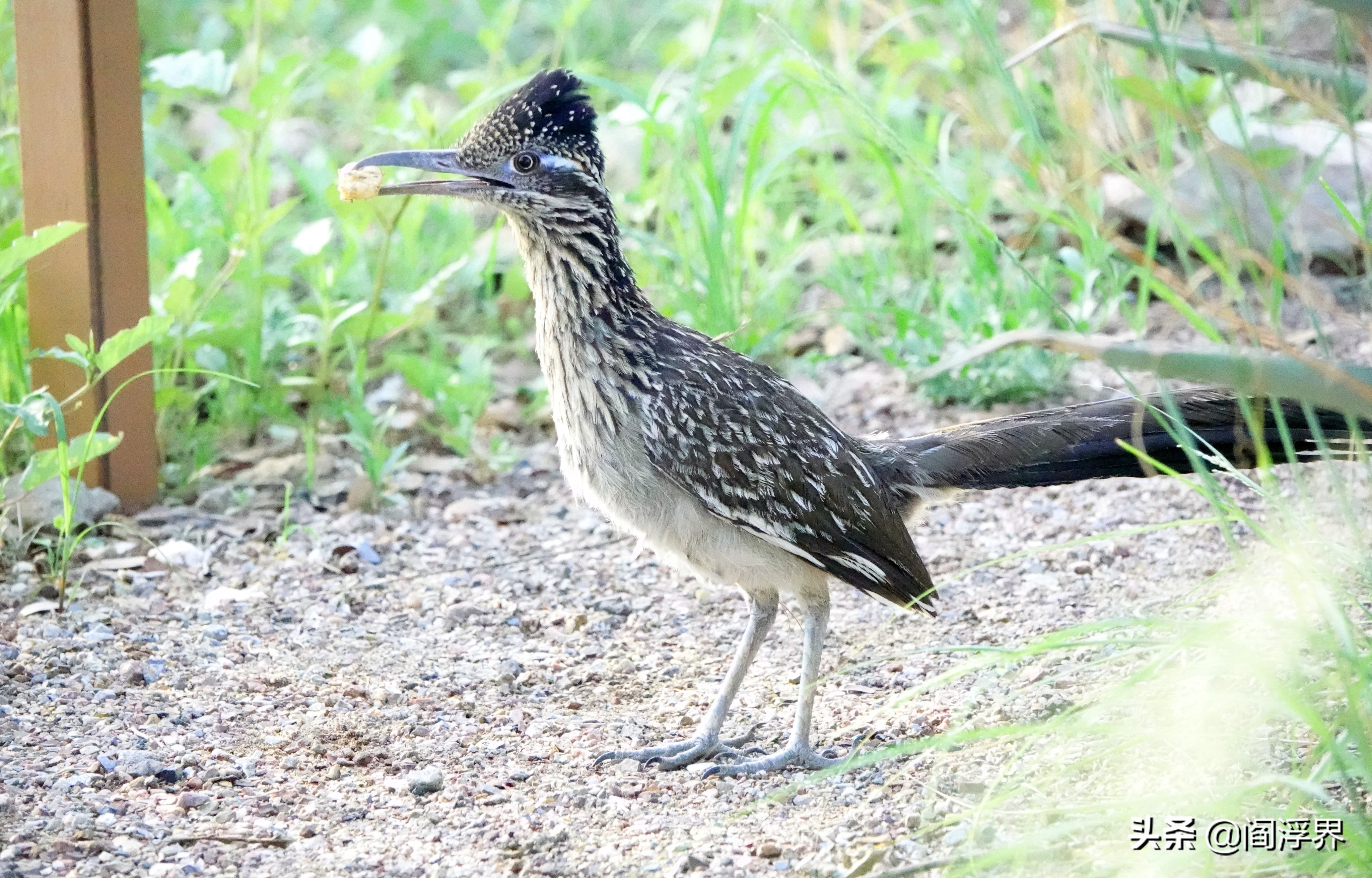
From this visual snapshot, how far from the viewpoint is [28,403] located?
166 inches

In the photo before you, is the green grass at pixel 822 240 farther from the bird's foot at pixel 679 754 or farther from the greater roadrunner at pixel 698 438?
the bird's foot at pixel 679 754

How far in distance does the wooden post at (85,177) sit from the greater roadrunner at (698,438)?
4.30 ft

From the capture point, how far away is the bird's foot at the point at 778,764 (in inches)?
150

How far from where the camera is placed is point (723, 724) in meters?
4.06

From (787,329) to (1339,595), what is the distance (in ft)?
12.1

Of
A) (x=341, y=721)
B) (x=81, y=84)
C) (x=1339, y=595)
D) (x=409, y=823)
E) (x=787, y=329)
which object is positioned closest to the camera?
(x=1339, y=595)

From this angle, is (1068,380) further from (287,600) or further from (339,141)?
(339,141)

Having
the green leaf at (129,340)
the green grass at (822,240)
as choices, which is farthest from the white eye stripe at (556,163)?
the green leaf at (129,340)

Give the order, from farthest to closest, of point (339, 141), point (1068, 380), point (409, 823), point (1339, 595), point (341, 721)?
1. point (339, 141)
2. point (1068, 380)
3. point (341, 721)
4. point (409, 823)
5. point (1339, 595)

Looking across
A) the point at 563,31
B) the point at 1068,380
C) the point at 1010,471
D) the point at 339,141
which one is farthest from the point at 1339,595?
the point at 339,141

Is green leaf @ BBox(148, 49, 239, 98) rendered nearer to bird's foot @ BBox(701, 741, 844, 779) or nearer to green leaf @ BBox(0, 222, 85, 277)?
green leaf @ BBox(0, 222, 85, 277)

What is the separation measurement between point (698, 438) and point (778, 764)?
3.04ft

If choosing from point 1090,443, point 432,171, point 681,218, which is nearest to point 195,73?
point 432,171

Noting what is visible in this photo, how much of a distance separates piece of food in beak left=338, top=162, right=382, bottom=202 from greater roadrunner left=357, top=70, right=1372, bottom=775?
6.3 inches
